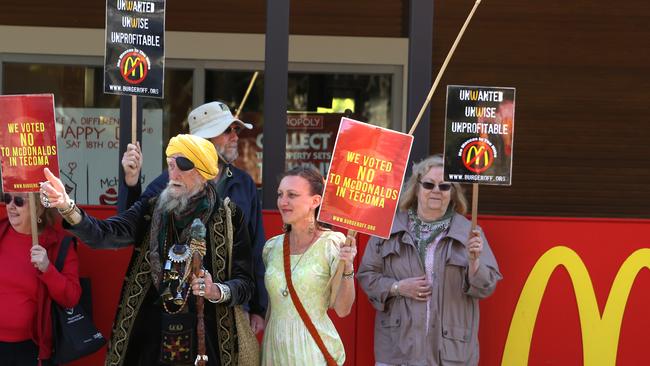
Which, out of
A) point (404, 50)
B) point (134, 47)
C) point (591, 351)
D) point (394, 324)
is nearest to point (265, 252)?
point (394, 324)

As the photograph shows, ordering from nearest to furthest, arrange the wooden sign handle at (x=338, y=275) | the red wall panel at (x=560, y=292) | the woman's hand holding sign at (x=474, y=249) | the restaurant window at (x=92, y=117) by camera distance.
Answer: the wooden sign handle at (x=338, y=275)
the woman's hand holding sign at (x=474, y=249)
the red wall panel at (x=560, y=292)
the restaurant window at (x=92, y=117)

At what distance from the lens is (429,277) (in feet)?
15.2

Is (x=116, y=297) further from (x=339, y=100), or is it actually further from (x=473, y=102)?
(x=339, y=100)

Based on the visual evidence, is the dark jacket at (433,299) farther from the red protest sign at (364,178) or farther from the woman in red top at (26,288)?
the woman in red top at (26,288)

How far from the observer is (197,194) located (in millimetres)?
4055

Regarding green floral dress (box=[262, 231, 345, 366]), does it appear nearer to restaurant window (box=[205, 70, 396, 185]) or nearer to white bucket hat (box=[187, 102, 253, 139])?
white bucket hat (box=[187, 102, 253, 139])

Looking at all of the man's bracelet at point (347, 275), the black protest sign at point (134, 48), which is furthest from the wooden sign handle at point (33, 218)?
the man's bracelet at point (347, 275)

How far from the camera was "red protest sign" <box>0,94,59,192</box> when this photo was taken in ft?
14.3

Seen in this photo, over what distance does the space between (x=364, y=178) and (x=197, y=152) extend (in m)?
0.71

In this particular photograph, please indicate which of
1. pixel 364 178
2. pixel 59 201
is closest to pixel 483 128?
pixel 364 178

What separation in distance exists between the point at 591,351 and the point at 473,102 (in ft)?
5.34

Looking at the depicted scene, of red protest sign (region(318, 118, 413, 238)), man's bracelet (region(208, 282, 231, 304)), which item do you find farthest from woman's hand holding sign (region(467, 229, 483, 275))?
man's bracelet (region(208, 282, 231, 304))

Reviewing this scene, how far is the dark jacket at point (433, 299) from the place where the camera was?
4.54 metres

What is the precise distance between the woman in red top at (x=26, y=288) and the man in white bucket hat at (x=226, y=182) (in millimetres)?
424
